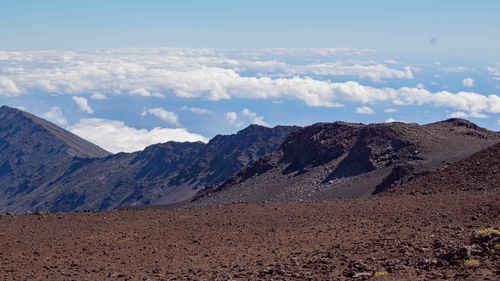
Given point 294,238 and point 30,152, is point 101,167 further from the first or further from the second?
point 294,238

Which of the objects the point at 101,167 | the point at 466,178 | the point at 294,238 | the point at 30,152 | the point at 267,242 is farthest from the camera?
the point at 30,152

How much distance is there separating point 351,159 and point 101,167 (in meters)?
96.6

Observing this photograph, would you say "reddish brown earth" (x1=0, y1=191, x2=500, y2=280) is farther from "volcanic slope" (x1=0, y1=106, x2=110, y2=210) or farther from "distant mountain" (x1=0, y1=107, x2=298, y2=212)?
"volcanic slope" (x1=0, y1=106, x2=110, y2=210)

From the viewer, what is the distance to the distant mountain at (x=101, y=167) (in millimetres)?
103938

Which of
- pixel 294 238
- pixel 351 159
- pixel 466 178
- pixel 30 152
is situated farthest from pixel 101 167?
pixel 294 238

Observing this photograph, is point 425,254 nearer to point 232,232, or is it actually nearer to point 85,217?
point 232,232

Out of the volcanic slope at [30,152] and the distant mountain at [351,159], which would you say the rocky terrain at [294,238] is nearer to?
the distant mountain at [351,159]

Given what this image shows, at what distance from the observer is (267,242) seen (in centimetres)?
1889

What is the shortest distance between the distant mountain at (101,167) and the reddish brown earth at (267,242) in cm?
7148

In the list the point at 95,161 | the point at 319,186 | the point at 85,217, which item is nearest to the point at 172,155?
the point at 95,161

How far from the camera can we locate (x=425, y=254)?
48.3 ft

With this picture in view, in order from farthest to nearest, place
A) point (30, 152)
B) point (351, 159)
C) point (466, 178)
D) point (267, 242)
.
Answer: point (30, 152) < point (351, 159) < point (466, 178) < point (267, 242)

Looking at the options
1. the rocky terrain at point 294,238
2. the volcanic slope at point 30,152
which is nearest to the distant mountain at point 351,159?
the rocky terrain at point 294,238

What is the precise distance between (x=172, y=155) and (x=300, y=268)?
117 meters
